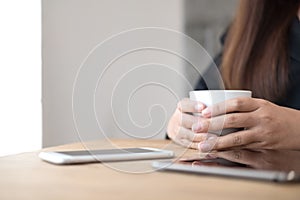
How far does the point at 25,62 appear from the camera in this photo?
5.59 ft

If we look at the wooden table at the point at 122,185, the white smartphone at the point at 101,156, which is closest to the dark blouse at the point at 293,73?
the white smartphone at the point at 101,156

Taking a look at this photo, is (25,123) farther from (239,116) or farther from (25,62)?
(239,116)

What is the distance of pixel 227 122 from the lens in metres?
0.80

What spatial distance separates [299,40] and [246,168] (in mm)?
905

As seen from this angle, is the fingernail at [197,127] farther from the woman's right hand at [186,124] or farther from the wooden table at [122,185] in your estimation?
the wooden table at [122,185]

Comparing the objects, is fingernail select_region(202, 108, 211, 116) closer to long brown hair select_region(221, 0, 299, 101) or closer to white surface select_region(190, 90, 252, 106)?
white surface select_region(190, 90, 252, 106)

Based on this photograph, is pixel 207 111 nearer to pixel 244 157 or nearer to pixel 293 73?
pixel 244 157

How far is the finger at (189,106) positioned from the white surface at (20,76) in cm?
86

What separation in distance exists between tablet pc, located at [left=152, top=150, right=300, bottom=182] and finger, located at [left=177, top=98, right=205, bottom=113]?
0.18 m

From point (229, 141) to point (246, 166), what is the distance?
236 millimetres

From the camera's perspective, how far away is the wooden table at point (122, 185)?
43cm

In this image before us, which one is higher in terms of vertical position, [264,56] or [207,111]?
[264,56]

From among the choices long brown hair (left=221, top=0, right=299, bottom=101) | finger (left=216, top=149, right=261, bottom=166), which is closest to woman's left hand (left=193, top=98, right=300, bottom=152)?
finger (left=216, top=149, right=261, bottom=166)

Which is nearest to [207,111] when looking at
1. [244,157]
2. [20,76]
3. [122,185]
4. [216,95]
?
[216,95]
